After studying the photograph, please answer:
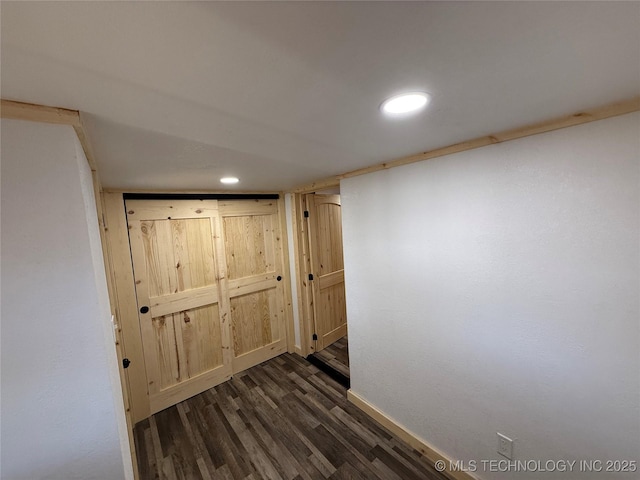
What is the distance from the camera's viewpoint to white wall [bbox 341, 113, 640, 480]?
109 cm

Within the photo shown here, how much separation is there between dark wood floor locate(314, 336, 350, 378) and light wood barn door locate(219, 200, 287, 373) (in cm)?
56

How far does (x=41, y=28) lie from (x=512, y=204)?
1751 millimetres

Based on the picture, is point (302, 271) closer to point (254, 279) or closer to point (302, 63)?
point (254, 279)

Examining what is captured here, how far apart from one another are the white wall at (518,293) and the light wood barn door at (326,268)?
1.27m

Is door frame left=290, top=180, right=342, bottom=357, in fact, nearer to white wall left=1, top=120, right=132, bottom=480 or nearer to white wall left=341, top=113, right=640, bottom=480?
white wall left=341, top=113, right=640, bottom=480

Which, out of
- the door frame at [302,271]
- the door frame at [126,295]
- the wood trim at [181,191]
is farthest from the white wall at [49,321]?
the door frame at [302,271]

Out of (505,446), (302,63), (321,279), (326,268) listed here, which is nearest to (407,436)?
(505,446)

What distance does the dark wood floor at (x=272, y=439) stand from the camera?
5.92 ft

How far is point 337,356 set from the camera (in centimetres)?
322

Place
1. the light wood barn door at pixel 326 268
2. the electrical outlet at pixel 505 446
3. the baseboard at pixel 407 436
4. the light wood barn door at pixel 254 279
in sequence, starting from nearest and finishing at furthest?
the electrical outlet at pixel 505 446, the baseboard at pixel 407 436, the light wood barn door at pixel 254 279, the light wood barn door at pixel 326 268

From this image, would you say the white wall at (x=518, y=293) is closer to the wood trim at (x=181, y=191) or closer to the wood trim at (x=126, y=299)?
the wood trim at (x=181, y=191)

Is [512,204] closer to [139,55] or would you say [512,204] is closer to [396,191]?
[396,191]

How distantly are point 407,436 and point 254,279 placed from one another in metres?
2.12

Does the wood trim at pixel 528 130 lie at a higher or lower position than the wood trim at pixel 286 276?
higher
